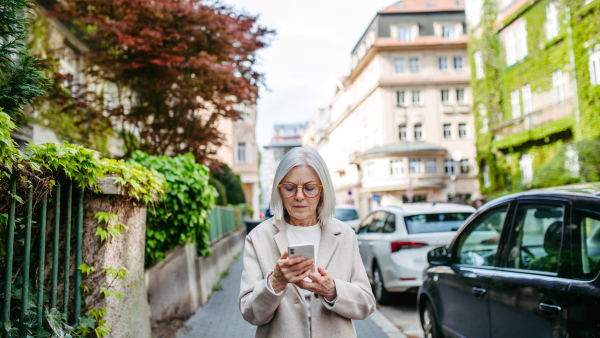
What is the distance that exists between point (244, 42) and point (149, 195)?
6693 millimetres

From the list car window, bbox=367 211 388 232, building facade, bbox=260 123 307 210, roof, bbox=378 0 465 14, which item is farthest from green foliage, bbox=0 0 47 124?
building facade, bbox=260 123 307 210

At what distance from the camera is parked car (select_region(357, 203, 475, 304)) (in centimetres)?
743

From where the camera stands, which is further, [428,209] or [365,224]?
[365,224]

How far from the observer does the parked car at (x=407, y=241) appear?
7426 millimetres

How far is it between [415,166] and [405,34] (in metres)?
15.0

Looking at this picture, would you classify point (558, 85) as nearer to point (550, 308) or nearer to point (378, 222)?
point (378, 222)

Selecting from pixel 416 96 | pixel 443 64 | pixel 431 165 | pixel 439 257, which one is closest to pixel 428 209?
pixel 439 257

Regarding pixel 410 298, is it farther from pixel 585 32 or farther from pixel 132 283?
pixel 585 32

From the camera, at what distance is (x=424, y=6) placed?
55719 millimetres

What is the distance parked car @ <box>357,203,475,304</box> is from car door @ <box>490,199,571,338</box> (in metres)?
3.46

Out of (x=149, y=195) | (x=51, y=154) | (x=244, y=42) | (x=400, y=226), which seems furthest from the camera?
(x=244, y=42)

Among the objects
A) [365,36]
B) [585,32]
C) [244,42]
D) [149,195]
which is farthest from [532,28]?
Result: [365,36]

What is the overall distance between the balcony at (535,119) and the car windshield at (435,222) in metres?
18.8

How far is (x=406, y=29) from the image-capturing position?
5209cm
